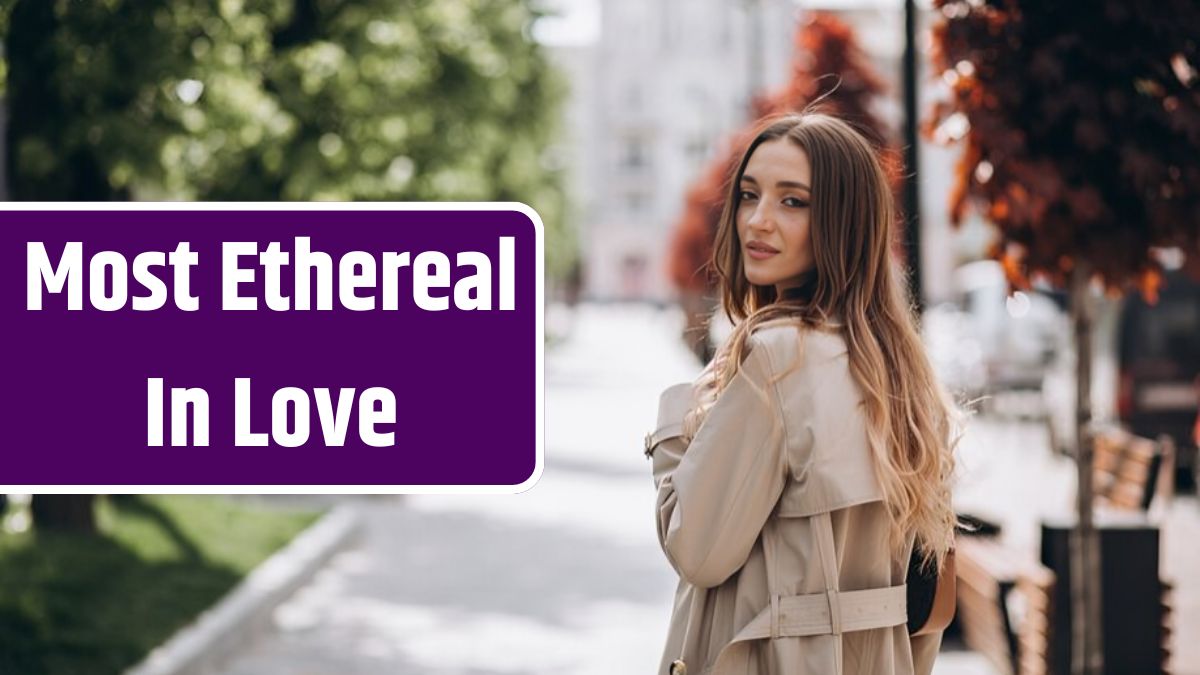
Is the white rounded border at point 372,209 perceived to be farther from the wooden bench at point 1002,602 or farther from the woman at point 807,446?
the wooden bench at point 1002,602

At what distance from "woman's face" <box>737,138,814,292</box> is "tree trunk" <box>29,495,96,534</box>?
7.15 meters

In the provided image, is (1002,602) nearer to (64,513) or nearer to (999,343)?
(64,513)

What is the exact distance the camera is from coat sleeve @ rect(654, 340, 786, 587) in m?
2.43

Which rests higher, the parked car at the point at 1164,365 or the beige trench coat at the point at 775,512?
the beige trench coat at the point at 775,512

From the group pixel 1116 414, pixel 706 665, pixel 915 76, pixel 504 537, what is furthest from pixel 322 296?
pixel 1116 414

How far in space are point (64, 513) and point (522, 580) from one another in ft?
8.78

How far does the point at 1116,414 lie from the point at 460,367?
572 inches

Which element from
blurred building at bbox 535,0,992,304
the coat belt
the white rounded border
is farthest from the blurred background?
blurred building at bbox 535,0,992,304

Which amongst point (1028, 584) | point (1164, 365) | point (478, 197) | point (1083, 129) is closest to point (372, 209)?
point (1083, 129)

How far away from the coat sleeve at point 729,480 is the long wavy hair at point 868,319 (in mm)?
68

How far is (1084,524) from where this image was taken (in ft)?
19.5

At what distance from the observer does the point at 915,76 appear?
843cm

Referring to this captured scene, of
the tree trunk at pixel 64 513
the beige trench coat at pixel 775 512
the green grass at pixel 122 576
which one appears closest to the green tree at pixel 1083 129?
the beige trench coat at pixel 775 512

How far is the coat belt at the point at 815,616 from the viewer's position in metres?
2.46
